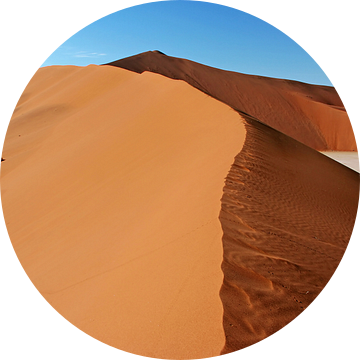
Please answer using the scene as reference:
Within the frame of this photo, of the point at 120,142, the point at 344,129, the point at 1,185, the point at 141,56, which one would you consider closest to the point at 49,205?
the point at 120,142

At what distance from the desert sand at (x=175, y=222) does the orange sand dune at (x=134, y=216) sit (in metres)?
0.03

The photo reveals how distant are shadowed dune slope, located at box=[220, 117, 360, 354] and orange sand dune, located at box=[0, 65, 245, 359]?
22cm

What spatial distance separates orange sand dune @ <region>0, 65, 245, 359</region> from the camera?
3.78 meters

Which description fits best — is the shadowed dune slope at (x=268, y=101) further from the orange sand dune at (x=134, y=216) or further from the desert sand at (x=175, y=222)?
the desert sand at (x=175, y=222)

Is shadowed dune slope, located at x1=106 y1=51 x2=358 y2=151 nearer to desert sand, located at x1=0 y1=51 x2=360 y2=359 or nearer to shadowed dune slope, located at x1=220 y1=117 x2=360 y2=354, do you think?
desert sand, located at x1=0 y1=51 x2=360 y2=359

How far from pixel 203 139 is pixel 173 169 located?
167cm

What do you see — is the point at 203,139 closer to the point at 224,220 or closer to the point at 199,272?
the point at 224,220

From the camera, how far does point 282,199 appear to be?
6.98m

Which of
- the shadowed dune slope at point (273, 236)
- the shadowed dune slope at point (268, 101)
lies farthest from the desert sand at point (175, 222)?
the shadowed dune slope at point (268, 101)

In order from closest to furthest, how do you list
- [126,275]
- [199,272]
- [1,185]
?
[199,272]
[126,275]
[1,185]

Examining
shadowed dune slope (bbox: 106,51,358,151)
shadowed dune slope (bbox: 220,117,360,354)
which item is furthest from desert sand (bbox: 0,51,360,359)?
shadowed dune slope (bbox: 106,51,358,151)

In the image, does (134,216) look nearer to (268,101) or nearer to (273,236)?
(273,236)

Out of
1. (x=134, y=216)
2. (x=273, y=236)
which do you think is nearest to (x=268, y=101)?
(x=134, y=216)

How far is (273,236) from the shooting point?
5.24 meters
